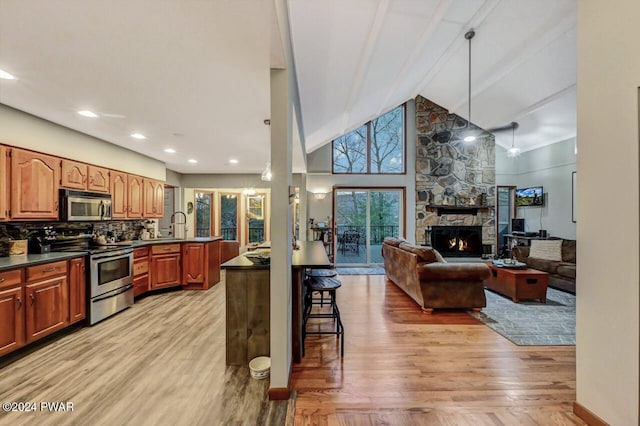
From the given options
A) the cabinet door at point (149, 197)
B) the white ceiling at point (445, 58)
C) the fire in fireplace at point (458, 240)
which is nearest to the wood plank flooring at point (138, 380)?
the cabinet door at point (149, 197)

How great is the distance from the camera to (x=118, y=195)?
429 cm

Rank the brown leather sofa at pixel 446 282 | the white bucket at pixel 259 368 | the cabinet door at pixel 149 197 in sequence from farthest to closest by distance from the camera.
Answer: the cabinet door at pixel 149 197
the brown leather sofa at pixel 446 282
the white bucket at pixel 259 368

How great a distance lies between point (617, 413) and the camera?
5.25 feet

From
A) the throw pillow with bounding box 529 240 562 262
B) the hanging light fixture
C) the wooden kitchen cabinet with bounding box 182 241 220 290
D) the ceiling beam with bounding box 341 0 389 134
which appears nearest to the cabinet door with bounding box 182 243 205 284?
the wooden kitchen cabinet with bounding box 182 241 220 290

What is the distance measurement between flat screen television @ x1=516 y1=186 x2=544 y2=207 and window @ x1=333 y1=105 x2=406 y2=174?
311 cm

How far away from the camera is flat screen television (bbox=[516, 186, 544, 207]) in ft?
21.6

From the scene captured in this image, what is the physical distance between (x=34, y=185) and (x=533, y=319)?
6.08 meters

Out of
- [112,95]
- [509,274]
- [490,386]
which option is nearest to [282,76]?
[112,95]

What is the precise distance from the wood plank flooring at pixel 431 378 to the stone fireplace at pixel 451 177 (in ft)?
14.2

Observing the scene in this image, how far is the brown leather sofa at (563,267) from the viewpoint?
14.7ft

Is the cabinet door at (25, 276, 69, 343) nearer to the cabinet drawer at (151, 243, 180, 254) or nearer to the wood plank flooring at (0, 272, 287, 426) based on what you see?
the wood plank flooring at (0, 272, 287, 426)

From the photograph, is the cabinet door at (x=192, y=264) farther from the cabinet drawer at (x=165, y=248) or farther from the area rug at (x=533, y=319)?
the area rug at (x=533, y=319)

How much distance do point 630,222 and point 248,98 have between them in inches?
116

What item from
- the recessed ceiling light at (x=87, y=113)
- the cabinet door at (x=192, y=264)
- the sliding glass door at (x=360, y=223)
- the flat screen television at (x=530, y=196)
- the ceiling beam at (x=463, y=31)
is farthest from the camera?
the sliding glass door at (x=360, y=223)
